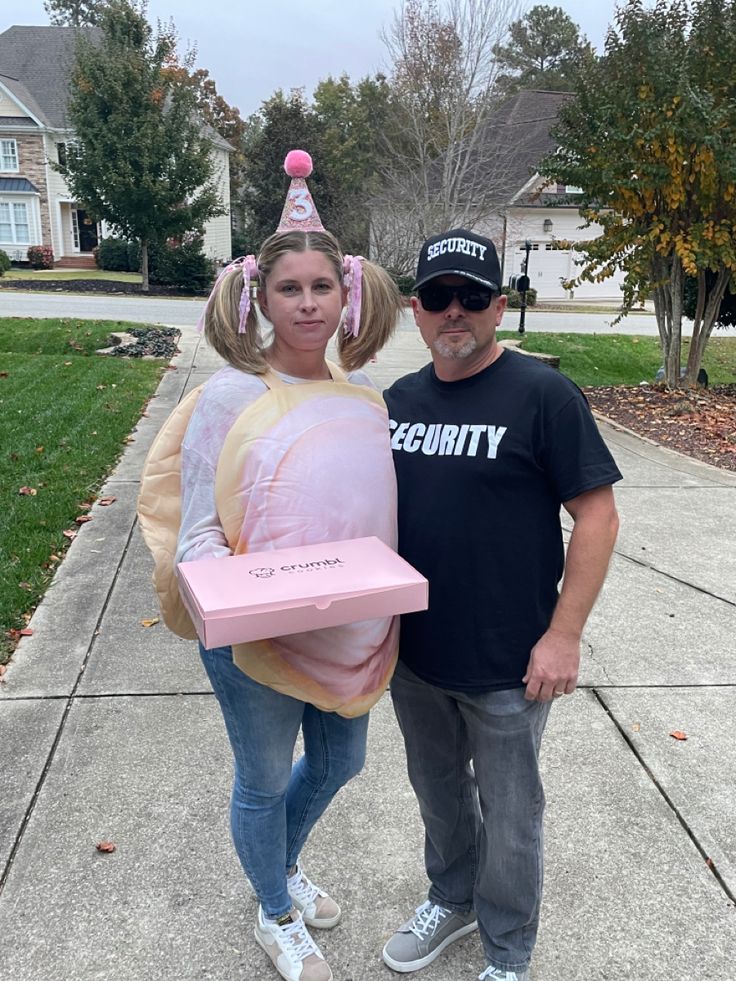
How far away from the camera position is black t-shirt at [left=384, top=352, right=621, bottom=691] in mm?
1710

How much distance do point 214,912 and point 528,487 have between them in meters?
1.48

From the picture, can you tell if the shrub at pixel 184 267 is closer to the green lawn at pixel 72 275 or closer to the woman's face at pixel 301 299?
the green lawn at pixel 72 275

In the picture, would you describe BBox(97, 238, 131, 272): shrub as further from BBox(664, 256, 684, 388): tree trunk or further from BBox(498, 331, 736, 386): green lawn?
BBox(664, 256, 684, 388): tree trunk

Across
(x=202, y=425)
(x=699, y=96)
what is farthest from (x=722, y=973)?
(x=699, y=96)

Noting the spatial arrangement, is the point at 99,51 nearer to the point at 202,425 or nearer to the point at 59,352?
the point at 59,352

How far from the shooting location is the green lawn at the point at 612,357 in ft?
41.7

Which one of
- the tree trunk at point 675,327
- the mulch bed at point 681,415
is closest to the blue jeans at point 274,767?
the mulch bed at point 681,415

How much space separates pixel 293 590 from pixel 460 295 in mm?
757

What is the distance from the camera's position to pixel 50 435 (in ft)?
23.2

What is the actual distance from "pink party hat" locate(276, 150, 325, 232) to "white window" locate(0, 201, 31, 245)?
36.8 m

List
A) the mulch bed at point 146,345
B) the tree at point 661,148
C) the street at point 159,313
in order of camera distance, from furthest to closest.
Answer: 1. the street at point 159,313
2. the mulch bed at point 146,345
3. the tree at point 661,148

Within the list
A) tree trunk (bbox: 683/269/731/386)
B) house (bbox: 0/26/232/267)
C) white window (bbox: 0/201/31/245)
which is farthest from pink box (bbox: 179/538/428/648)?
white window (bbox: 0/201/31/245)

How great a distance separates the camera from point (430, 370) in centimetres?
195

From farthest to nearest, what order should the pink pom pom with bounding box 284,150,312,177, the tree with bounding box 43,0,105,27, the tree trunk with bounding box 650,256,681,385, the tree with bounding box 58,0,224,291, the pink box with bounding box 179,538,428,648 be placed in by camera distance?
the tree with bounding box 43,0,105,27 → the tree with bounding box 58,0,224,291 → the tree trunk with bounding box 650,256,681,385 → the pink pom pom with bounding box 284,150,312,177 → the pink box with bounding box 179,538,428,648
